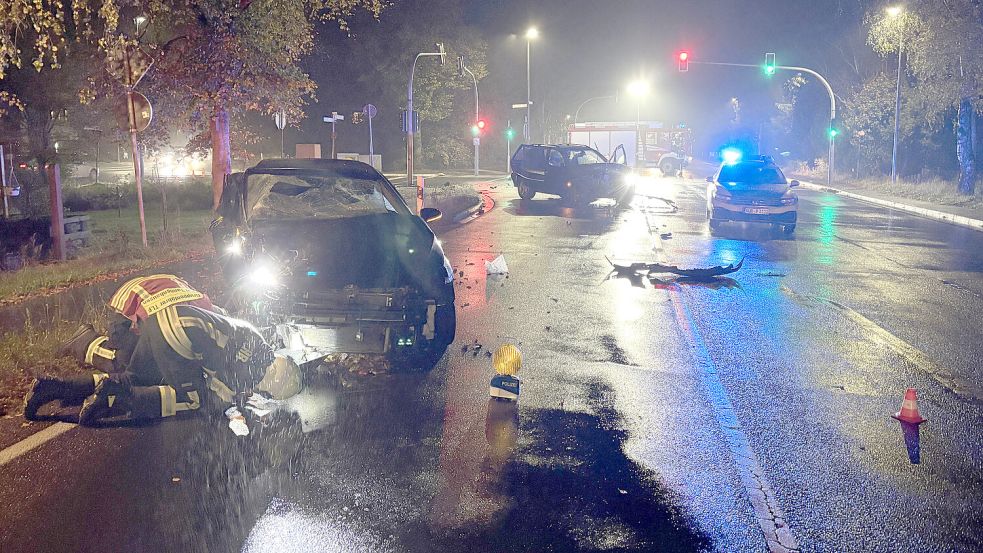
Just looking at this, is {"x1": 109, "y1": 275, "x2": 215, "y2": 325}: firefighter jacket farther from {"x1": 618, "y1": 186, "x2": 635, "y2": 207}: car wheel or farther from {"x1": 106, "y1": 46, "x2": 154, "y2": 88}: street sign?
{"x1": 618, "y1": 186, "x2": 635, "y2": 207}: car wheel

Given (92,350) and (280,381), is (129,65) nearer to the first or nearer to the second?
(92,350)

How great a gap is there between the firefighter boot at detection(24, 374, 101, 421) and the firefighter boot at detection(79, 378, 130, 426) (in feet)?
0.61

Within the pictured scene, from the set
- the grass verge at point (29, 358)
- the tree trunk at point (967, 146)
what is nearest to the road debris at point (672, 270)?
the grass verge at point (29, 358)

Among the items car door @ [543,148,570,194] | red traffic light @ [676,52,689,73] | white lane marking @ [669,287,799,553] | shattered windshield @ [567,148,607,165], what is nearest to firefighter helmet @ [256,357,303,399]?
white lane marking @ [669,287,799,553]

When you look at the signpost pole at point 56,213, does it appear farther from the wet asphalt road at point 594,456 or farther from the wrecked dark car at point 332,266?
the wet asphalt road at point 594,456

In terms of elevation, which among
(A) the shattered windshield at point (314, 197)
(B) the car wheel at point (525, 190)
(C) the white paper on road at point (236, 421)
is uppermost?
(A) the shattered windshield at point (314, 197)

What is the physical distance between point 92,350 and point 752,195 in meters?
15.9

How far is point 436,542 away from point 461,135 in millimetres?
66899

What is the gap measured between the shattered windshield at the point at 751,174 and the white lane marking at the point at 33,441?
1682cm

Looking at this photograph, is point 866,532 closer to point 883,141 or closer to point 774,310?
point 774,310

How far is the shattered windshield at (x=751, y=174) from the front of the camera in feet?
65.6

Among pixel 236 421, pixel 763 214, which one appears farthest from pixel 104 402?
pixel 763 214

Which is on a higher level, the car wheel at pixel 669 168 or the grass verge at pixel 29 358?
the car wheel at pixel 669 168

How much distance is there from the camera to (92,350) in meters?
6.50
